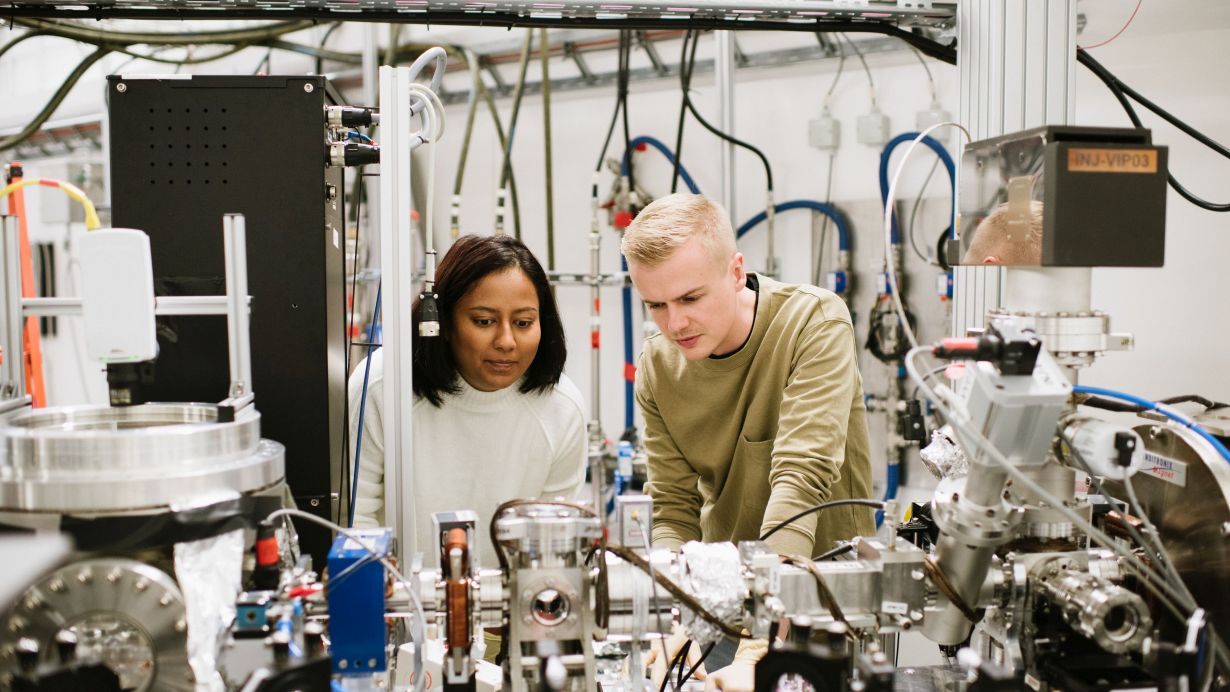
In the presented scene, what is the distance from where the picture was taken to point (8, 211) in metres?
0.99

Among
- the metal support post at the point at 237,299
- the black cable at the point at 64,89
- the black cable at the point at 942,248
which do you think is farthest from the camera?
the black cable at the point at 942,248

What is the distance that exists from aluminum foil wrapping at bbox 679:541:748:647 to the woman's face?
81 centimetres

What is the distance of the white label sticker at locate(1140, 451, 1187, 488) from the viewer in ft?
3.56

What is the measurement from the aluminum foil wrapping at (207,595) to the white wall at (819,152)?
2.25 metres

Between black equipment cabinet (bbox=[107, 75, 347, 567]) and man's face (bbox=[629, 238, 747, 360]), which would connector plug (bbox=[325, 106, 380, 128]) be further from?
man's face (bbox=[629, 238, 747, 360])

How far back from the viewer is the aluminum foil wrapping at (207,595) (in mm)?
865

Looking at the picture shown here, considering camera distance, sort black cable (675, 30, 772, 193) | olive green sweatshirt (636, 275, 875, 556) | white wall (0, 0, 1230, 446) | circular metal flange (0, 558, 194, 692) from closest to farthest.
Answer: circular metal flange (0, 558, 194, 692) < olive green sweatshirt (636, 275, 875, 556) < white wall (0, 0, 1230, 446) < black cable (675, 30, 772, 193)

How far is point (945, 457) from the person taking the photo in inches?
45.3

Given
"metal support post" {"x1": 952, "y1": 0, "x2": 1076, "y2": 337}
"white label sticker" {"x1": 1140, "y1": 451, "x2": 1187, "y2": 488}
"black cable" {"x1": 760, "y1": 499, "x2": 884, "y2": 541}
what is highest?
"metal support post" {"x1": 952, "y1": 0, "x2": 1076, "y2": 337}

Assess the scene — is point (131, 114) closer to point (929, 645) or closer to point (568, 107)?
point (929, 645)

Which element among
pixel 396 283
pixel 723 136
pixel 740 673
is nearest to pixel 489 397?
pixel 396 283

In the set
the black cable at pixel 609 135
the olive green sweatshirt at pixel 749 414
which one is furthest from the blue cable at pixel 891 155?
the olive green sweatshirt at pixel 749 414

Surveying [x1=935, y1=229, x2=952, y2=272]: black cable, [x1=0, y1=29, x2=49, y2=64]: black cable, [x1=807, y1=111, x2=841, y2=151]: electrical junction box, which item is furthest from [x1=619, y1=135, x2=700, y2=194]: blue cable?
[x1=0, y1=29, x2=49, y2=64]: black cable

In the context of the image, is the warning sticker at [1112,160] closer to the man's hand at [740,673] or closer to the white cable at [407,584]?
the man's hand at [740,673]
